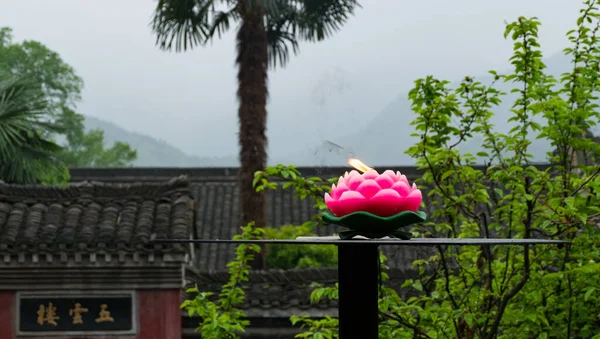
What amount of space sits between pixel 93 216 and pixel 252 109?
360cm

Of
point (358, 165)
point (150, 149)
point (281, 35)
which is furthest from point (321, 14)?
point (150, 149)

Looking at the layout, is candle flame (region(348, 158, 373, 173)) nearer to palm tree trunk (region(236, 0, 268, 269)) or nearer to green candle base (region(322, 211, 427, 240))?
green candle base (region(322, 211, 427, 240))

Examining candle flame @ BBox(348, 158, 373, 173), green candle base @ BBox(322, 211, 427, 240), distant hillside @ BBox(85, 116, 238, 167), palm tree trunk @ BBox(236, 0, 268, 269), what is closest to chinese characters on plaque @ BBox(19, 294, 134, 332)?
palm tree trunk @ BBox(236, 0, 268, 269)

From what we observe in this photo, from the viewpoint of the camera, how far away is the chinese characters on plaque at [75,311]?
1029cm

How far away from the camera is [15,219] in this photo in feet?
34.1

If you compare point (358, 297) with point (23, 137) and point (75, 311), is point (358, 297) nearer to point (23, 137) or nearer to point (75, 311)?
point (75, 311)

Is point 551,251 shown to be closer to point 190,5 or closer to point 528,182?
point 528,182

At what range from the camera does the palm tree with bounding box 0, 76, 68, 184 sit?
13156 millimetres

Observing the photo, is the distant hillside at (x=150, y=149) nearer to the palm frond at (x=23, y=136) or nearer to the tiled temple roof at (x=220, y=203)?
the tiled temple roof at (x=220, y=203)

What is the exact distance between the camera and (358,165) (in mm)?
3670

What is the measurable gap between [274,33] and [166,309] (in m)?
6.82

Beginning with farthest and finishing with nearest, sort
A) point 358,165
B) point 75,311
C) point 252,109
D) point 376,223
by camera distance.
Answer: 1. point 252,109
2. point 75,311
3. point 358,165
4. point 376,223

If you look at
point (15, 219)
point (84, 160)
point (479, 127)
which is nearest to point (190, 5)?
point (15, 219)

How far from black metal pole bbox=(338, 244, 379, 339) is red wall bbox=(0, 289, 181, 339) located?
7060 mm
